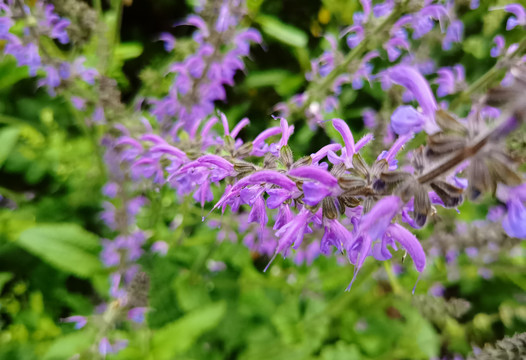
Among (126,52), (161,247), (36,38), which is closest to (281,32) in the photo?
(126,52)

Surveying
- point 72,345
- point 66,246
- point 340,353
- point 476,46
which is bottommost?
point 340,353

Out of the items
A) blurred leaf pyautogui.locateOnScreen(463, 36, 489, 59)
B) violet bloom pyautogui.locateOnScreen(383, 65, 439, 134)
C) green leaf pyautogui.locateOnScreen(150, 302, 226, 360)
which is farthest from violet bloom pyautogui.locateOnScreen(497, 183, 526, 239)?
blurred leaf pyautogui.locateOnScreen(463, 36, 489, 59)

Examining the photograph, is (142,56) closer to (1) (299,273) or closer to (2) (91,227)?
(2) (91,227)

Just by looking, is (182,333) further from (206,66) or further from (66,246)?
(206,66)

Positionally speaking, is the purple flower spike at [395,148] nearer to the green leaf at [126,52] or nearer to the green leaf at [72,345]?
the green leaf at [72,345]

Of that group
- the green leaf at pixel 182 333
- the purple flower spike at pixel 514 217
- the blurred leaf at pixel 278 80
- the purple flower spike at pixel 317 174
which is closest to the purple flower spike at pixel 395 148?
the purple flower spike at pixel 317 174

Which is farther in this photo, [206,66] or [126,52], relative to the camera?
[126,52]
